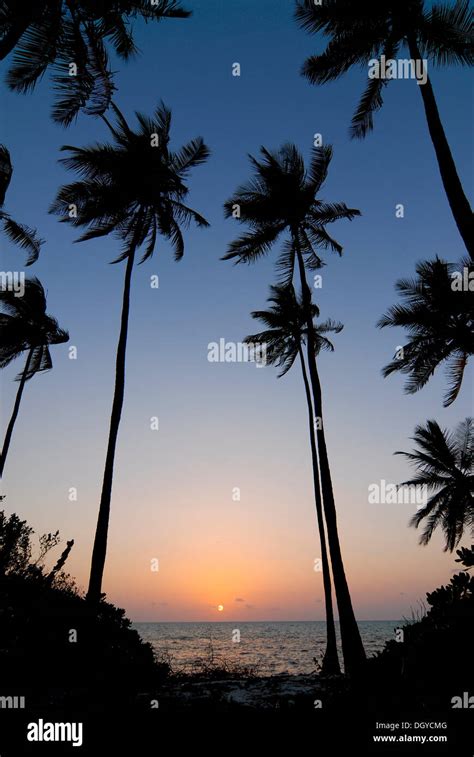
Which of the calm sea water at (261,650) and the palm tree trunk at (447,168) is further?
the calm sea water at (261,650)

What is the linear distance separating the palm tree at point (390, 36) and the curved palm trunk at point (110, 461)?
8.37 metres

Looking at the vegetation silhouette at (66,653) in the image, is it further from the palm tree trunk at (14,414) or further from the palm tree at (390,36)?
the palm tree at (390,36)

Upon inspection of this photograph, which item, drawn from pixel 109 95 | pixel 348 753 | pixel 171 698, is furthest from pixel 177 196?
pixel 348 753

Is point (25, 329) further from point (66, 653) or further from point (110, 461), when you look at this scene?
point (66, 653)

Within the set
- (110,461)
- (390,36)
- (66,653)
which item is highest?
(390,36)

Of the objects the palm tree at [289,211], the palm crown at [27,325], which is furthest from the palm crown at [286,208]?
the palm crown at [27,325]

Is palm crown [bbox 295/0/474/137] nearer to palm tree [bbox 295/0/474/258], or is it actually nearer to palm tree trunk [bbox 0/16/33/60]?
palm tree [bbox 295/0/474/258]

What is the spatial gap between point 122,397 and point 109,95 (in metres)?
8.35

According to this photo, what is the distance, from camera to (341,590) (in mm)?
14344

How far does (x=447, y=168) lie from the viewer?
37.3 ft

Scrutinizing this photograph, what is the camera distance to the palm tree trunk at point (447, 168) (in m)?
10.7

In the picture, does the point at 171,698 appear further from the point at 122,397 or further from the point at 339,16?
the point at 339,16

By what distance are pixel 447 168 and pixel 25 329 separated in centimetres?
1847

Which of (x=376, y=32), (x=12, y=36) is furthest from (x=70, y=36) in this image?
(x=376, y=32)
